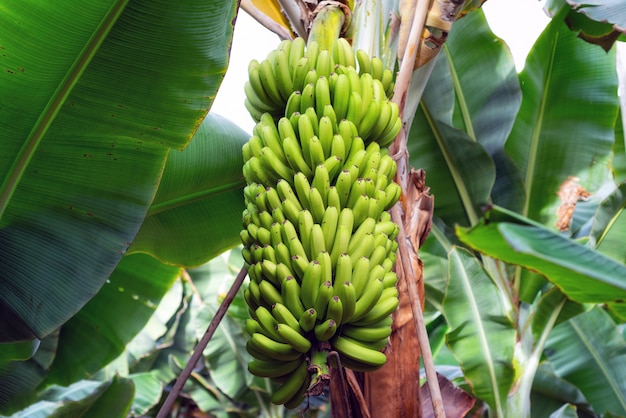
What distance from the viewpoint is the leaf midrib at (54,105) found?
0.93 metres

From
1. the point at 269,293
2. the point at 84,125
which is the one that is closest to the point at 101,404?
the point at 84,125

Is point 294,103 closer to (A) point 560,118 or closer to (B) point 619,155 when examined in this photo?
(A) point 560,118

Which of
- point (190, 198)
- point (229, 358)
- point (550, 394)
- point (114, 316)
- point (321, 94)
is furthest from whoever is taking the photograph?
point (229, 358)

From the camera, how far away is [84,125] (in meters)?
1.03

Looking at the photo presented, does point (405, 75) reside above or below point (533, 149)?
above

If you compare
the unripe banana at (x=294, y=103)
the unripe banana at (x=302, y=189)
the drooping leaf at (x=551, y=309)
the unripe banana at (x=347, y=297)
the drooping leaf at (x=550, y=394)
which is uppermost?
the unripe banana at (x=294, y=103)

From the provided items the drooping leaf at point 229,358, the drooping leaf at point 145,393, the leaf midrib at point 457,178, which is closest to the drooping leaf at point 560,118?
the leaf midrib at point 457,178

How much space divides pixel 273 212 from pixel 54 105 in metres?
0.46

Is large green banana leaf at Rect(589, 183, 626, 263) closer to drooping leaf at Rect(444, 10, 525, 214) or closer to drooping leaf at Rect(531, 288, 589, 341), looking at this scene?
drooping leaf at Rect(531, 288, 589, 341)

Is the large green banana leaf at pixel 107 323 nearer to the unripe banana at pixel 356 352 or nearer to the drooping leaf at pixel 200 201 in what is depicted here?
the drooping leaf at pixel 200 201

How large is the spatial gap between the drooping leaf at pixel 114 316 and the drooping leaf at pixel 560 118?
1.34 metres

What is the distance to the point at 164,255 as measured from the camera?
1.45 meters

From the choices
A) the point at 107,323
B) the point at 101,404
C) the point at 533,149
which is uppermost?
the point at 533,149

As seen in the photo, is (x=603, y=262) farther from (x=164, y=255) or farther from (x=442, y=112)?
(x=442, y=112)
